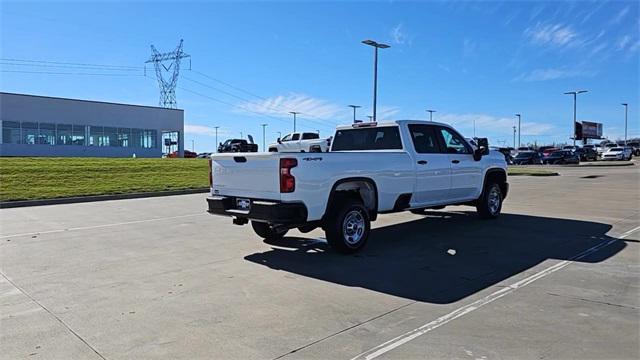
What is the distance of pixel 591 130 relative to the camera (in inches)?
3792

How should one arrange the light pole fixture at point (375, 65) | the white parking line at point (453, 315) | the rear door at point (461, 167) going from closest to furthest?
the white parking line at point (453, 315)
the rear door at point (461, 167)
the light pole fixture at point (375, 65)

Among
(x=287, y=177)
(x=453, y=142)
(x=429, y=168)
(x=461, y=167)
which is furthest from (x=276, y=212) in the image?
(x=453, y=142)

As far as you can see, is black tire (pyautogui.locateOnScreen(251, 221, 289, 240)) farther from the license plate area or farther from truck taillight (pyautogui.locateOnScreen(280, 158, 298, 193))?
truck taillight (pyautogui.locateOnScreen(280, 158, 298, 193))

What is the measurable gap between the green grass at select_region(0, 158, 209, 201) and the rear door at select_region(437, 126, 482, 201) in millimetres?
12255

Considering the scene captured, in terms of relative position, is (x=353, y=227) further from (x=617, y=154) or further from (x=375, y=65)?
(x=617, y=154)

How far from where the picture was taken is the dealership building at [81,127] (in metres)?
48.7

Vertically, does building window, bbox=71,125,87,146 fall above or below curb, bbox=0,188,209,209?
above

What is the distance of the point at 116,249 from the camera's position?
26.7ft

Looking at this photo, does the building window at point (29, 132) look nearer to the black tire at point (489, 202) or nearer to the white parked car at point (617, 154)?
the black tire at point (489, 202)

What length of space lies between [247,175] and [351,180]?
151cm

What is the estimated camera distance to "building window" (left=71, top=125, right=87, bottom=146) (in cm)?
5269

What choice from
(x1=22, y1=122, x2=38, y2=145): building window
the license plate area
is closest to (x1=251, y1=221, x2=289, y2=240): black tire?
the license plate area

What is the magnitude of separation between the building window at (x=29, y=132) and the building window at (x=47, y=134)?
1.46 ft

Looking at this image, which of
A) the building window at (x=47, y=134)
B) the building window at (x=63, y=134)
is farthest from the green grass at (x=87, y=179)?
the building window at (x=63, y=134)
